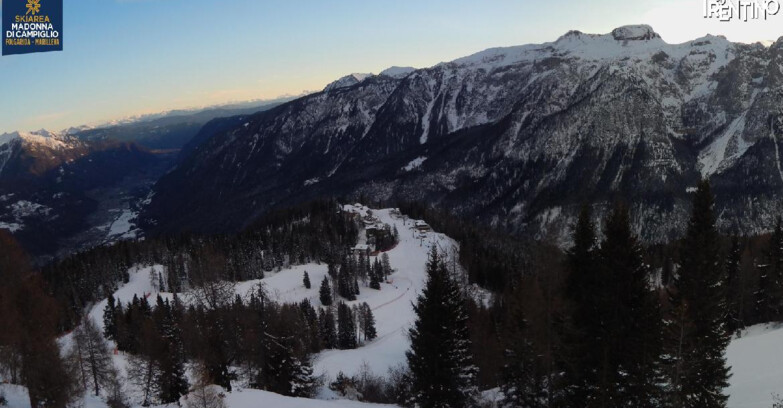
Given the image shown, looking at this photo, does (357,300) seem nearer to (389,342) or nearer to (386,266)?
(386,266)

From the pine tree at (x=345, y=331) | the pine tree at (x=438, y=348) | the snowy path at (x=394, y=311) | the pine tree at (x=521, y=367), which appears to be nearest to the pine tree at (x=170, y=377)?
the snowy path at (x=394, y=311)

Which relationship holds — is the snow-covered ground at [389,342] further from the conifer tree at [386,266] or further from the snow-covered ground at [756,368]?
the conifer tree at [386,266]

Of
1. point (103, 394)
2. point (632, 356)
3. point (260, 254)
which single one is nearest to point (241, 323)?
point (103, 394)

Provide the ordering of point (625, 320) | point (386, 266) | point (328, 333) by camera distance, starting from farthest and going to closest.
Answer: point (386, 266) < point (328, 333) < point (625, 320)

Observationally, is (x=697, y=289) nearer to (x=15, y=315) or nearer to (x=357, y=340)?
(x=15, y=315)

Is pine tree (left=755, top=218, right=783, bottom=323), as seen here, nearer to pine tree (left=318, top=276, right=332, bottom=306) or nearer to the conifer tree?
pine tree (left=318, top=276, right=332, bottom=306)

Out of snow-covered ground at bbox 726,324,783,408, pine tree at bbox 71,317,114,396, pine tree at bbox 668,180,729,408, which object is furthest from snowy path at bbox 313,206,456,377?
pine tree at bbox 668,180,729,408

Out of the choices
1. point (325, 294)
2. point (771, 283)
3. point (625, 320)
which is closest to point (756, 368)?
point (771, 283)
